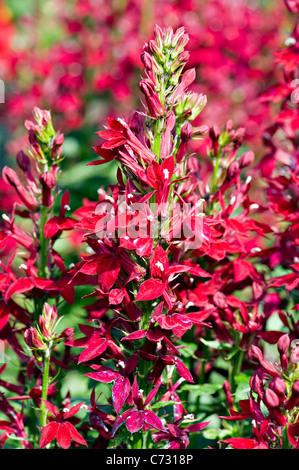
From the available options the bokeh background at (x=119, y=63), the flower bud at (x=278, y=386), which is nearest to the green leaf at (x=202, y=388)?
the flower bud at (x=278, y=386)

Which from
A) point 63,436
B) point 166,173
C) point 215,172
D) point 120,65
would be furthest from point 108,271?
point 120,65

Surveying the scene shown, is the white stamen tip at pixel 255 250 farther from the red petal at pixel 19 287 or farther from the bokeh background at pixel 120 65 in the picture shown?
the bokeh background at pixel 120 65

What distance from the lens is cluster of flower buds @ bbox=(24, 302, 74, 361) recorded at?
0.95m

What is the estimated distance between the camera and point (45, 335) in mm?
962

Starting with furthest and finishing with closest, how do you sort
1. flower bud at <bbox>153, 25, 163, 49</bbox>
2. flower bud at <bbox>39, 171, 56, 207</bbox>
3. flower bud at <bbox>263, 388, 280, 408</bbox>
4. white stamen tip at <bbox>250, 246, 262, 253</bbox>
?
white stamen tip at <bbox>250, 246, 262, 253</bbox>, flower bud at <bbox>39, 171, 56, 207</bbox>, flower bud at <bbox>153, 25, 163, 49</bbox>, flower bud at <bbox>263, 388, 280, 408</bbox>

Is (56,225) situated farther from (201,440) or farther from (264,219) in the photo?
(264,219)

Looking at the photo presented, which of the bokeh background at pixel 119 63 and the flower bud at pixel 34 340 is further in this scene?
the bokeh background at pixel 119 63

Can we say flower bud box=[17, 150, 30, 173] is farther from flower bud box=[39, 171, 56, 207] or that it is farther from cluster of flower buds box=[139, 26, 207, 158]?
cluster of flower buds box=[139, 26, 207, 158]

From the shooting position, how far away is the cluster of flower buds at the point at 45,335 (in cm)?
95

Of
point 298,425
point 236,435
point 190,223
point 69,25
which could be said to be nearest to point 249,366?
point 236,435

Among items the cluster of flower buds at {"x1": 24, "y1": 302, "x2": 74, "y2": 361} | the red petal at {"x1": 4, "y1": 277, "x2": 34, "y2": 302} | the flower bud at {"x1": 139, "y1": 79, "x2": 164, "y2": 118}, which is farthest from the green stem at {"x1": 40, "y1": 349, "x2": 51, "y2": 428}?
the flower bud at {"x1": 139, "y1": 79, "x2": 164, "y2": 118}

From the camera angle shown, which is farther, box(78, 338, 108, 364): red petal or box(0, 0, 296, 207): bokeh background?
box(0, 0, 296, 207): bokeh background

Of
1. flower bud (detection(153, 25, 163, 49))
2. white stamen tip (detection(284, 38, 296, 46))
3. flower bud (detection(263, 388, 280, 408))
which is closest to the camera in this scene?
flower bud (detection(263, 388, 280, 408))

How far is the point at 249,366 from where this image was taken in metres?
1.24
